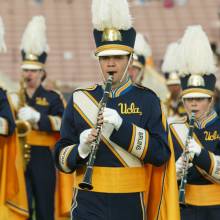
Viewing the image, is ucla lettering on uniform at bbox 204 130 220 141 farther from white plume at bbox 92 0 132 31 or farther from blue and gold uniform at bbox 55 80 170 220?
white plume at bbox 92 0 132 31

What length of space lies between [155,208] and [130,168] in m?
0.46

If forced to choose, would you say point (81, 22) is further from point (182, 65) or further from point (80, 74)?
point (182, 65)

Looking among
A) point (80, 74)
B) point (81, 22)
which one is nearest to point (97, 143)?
point (80, 74)

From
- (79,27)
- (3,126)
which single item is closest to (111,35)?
(3,126)

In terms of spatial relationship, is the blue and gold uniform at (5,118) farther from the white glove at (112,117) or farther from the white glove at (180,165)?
the white glove at (112,117)

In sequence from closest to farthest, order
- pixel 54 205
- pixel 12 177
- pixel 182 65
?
1. pixel 182 65
2. pixel 12 177
3. pixel 54 205

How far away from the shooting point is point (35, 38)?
1022cm

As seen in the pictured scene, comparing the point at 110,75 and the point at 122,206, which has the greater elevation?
the point at 110,75

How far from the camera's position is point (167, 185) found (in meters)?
5.54

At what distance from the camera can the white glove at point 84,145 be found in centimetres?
509

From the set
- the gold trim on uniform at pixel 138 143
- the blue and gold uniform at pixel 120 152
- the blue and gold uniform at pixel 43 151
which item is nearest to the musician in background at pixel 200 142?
the blue and gold uniform at pixel 120 152

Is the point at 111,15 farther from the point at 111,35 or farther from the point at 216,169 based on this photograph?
the point at 216,169

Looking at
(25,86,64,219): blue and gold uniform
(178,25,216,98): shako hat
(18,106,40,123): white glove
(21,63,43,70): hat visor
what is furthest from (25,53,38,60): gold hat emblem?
(178,25,216,98): shako hat

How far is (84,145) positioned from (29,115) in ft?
13.7
